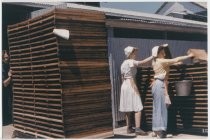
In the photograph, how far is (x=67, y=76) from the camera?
258 inches

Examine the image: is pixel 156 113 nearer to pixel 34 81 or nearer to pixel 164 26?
pixel 34 81

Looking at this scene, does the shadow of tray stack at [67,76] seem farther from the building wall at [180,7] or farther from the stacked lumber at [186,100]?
the building wall at [180,7]

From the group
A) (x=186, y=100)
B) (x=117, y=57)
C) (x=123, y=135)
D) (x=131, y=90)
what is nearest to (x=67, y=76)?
(x=131, y=90)

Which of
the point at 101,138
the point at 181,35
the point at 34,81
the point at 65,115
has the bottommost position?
the point at 101,138

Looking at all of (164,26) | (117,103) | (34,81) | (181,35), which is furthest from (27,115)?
(181,35)

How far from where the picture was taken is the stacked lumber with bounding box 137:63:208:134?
7188mm

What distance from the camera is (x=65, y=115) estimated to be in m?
6.50

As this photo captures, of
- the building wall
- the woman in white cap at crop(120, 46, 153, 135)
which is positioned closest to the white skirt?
the woman in white cap at crop(120, 46, 153, 135)

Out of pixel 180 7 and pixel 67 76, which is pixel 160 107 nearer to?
pixel 67 76

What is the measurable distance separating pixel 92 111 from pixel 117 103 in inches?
95.0

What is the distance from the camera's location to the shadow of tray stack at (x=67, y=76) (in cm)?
655

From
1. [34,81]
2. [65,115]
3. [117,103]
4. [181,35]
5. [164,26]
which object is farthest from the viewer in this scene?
[181,35]

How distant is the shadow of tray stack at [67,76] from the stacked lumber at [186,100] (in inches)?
50.3

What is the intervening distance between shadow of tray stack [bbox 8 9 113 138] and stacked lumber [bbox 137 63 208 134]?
1.28 metres
